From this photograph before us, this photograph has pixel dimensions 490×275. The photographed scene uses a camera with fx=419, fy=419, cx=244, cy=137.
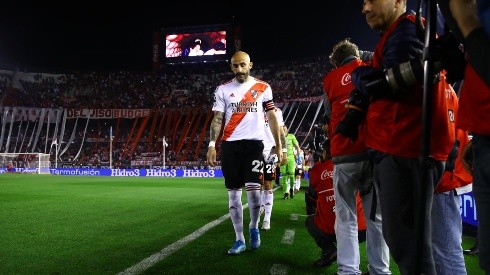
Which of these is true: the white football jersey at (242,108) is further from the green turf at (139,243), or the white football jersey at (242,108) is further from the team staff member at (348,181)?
the team staff member at (348,181)

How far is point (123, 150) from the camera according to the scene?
149 feet

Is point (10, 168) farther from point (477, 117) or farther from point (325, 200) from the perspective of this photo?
point (477, 117)

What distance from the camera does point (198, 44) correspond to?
49.7 metres

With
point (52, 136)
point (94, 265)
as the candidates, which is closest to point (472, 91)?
point (94, 265)

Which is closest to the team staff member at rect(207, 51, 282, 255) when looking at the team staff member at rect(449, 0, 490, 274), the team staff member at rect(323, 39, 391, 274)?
the team staff member at rect(323, 39, 391, 274)

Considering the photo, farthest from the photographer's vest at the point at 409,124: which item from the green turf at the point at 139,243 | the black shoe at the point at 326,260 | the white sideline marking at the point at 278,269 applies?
the black shoe at the point at 326,260

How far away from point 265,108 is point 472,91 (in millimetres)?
4048

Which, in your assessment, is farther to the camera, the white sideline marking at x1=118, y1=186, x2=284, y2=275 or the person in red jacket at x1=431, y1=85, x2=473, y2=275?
the white sideline marking at x1=118, y1=186, x2=284, y2=275

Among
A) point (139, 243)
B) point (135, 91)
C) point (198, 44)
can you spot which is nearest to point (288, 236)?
point (139, 243)

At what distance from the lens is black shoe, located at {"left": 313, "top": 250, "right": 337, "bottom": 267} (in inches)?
174

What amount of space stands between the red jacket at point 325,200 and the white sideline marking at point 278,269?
650 millimetres

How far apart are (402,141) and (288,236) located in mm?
4277

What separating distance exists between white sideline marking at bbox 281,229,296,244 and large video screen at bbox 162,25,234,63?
42.9 metres

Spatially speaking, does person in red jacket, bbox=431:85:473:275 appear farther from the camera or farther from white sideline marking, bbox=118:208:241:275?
white sideline marking, bbox=118:208:241:275
